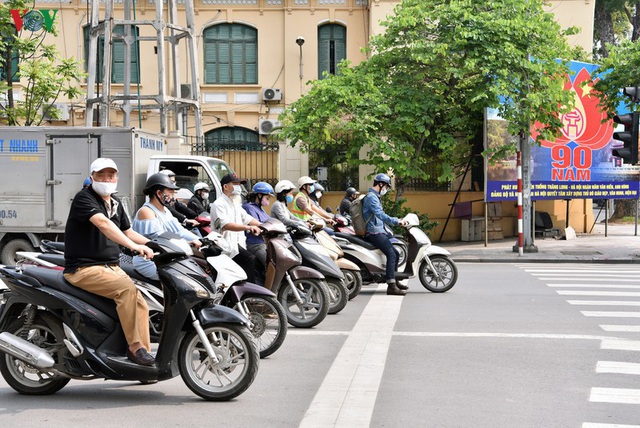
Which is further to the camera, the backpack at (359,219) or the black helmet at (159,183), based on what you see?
the backpack at (359,219)

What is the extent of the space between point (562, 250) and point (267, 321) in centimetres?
1569

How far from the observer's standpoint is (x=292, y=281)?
10.5 metres

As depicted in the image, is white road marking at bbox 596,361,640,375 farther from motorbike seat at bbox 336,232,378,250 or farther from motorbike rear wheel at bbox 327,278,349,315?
motorbike seat at bbox 336,232,378,250

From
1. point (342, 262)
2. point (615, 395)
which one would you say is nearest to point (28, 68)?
point (342, 262)

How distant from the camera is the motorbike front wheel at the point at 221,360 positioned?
6855 millimetres

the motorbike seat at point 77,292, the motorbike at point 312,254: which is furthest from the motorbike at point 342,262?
the motorbike seat at point 77,292

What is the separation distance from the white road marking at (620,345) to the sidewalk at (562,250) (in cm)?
1155

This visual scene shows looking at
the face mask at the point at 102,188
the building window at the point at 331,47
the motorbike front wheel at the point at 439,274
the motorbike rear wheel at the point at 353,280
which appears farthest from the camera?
the building window at the point at 331,47

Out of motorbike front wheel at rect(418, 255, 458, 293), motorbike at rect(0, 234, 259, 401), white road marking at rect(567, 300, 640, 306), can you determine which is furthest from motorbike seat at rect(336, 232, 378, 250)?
motorbike at rect(0, 234, 259, 401)

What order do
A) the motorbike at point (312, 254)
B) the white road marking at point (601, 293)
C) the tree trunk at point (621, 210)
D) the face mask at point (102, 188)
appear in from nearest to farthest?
the face mask at point (102, 188) → the motorbike at point (312, 254) → the white road marking at point (601, 293) → the tree trunk at point (621, 210)

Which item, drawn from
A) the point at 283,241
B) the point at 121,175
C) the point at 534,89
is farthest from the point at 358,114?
the point at 283,241

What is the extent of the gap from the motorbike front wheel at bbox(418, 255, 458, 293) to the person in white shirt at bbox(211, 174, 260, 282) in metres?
4.41

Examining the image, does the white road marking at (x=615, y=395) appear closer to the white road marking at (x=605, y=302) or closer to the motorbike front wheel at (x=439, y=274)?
the white road marking at (x=605, y=302)

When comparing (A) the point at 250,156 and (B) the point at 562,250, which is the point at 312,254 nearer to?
(B) the point at 562,250
